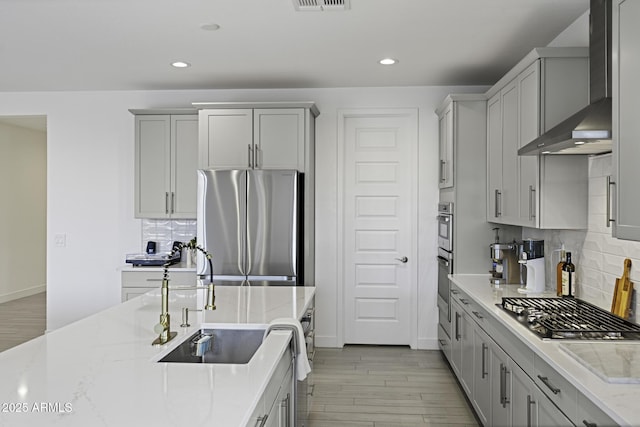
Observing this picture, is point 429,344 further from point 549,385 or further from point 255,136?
point 549,385

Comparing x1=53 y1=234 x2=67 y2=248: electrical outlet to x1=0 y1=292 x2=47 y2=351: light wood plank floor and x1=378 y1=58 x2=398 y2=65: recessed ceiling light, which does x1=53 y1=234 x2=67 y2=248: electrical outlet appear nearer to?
Answer: x1=0 y1=292 x2=47 y2=351: light wood plank floor

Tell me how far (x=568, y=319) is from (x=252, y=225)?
284 cm

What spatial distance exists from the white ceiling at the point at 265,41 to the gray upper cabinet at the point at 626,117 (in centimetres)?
110

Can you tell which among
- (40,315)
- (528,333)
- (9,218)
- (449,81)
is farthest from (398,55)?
(9,218)

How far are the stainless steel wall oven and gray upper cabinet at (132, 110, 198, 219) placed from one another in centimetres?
249

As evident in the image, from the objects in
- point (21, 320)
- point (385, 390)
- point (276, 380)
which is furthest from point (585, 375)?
point (21, 320)

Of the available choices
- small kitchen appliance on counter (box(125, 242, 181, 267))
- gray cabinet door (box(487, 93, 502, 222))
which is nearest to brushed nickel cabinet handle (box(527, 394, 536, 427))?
gray cabinet door (box(487, 93, 502, 222))

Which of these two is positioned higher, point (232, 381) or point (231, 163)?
point (231, 163)

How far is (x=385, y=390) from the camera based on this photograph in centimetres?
413

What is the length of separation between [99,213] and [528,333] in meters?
4.67

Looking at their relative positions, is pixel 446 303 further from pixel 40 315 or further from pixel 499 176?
pixel 40 315

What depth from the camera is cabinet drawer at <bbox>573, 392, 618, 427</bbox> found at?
160cm

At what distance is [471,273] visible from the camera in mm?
4484

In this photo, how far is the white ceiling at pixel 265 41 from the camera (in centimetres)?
321
